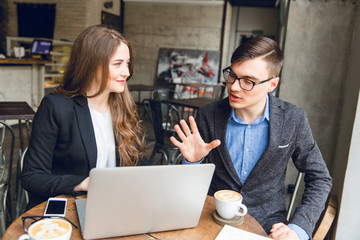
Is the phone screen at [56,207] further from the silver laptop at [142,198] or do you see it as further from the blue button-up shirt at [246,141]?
the blue button-up shirt at [246,141]

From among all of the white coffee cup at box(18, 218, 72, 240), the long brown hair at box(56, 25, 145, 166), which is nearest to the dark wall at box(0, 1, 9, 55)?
the long brown hair at box(56, 25, 145, 166)

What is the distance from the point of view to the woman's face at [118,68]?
1.45 m

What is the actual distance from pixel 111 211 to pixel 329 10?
2.04 m

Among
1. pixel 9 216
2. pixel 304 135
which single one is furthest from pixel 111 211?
pixel 9 216

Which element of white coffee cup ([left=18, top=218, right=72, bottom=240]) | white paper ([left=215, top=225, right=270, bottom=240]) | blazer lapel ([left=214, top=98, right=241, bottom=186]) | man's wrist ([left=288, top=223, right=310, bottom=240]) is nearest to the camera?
white coffee cup ([left=18, top=218, right=72, bottom=240])

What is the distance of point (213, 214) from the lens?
1.10 m

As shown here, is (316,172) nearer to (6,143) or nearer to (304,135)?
(304,135)

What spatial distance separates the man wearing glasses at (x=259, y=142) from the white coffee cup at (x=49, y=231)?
59 centimetres

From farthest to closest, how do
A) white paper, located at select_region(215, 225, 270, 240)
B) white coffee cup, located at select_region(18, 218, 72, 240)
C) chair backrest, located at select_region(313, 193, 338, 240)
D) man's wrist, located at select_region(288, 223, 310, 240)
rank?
chair backrest, located at select_region(313, 193, 338, 240) < man's wrist, located at select_region(288, 223, 310, 240) < white paper, located at select_region(215, 225, 270, 240) < white coffee cup, located at select_region(18, 218, 72, 240)

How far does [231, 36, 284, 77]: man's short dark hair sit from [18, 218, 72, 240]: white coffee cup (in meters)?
0.98

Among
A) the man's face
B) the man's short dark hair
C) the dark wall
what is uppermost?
the dark wall

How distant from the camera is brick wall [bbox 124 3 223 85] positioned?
8492mm

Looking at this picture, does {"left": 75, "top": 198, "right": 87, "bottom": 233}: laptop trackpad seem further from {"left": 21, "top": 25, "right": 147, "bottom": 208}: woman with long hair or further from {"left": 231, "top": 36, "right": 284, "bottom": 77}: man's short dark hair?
{"left": 231, "top": 36, "right": 284, "bottom": 77}: man's short dark hair

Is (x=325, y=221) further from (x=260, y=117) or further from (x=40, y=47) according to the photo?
(x=40, y=47)
